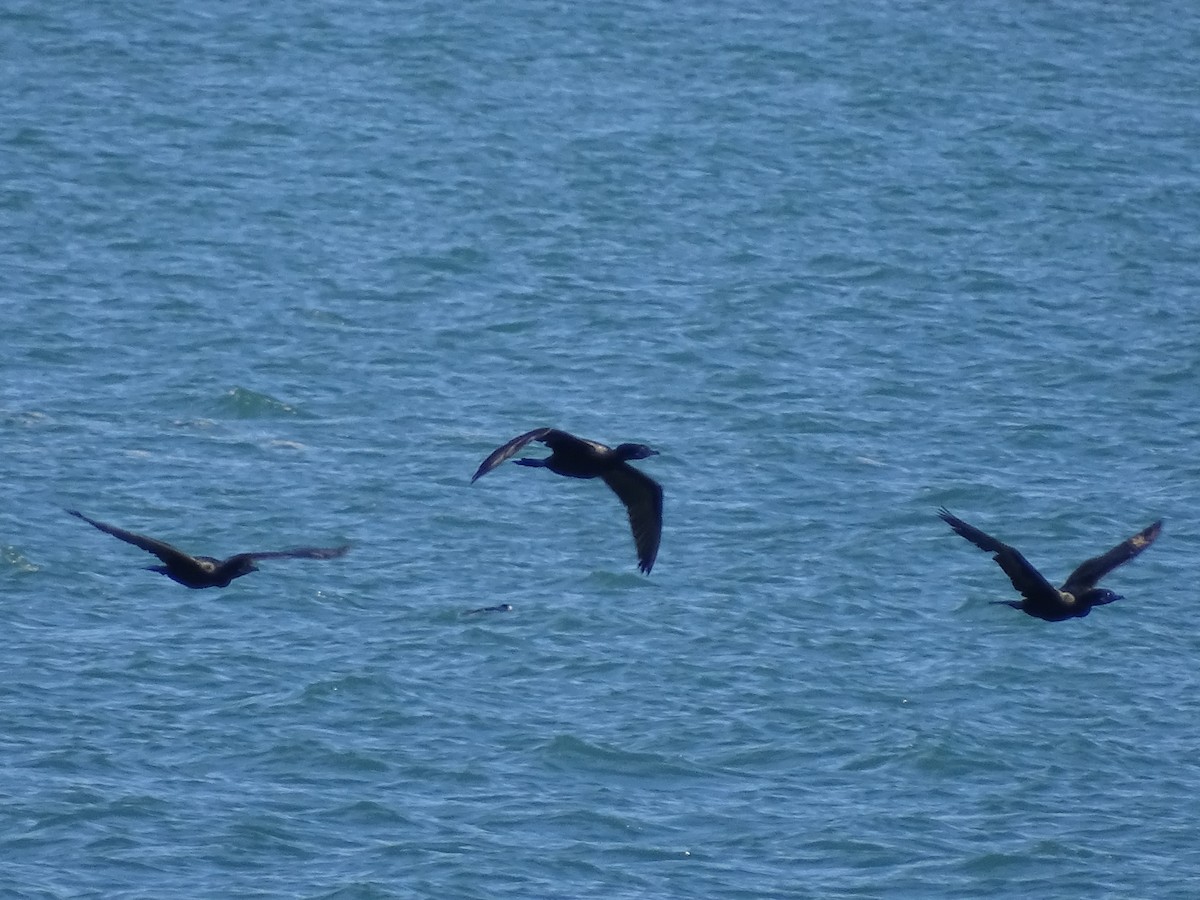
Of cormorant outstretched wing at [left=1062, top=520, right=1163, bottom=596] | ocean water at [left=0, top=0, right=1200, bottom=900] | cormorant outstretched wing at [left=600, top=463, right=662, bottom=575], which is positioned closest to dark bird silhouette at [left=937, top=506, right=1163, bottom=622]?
cormorant outstretched wing at [left=1062, top=520, right=1163, bottom=596]

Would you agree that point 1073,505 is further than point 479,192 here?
No

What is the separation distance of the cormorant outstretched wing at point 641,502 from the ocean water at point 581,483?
162 inches

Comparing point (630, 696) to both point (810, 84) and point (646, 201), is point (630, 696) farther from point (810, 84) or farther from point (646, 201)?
point (810, 84)

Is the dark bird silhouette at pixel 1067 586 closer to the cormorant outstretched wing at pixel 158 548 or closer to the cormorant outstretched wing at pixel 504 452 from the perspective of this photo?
the cormorant outstretched wing at pixel 504 452

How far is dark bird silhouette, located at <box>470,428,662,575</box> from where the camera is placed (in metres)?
12.4

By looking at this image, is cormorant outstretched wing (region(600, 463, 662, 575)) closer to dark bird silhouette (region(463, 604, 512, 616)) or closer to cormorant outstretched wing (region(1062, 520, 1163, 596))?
cormorant outstretched wing (region(1062, 520, 1163, 596))

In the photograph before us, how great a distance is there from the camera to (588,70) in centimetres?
4462

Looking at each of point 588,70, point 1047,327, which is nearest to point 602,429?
point 1047,327

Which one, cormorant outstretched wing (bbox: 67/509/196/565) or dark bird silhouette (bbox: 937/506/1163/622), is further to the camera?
dark bird silhouette (bbox: 937/506/1163/622)

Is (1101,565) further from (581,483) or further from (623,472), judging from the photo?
(581,483)

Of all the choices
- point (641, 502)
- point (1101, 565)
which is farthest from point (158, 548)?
point (1101, 565)

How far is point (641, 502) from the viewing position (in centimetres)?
1277

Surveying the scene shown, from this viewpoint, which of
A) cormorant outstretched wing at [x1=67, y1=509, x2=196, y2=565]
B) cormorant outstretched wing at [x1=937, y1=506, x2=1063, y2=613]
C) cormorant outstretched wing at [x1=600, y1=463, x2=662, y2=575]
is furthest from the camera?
cormorant outstretched wing at [x1=600, y1=463, x2=662, y2=575]

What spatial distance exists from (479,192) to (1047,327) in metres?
10.0
